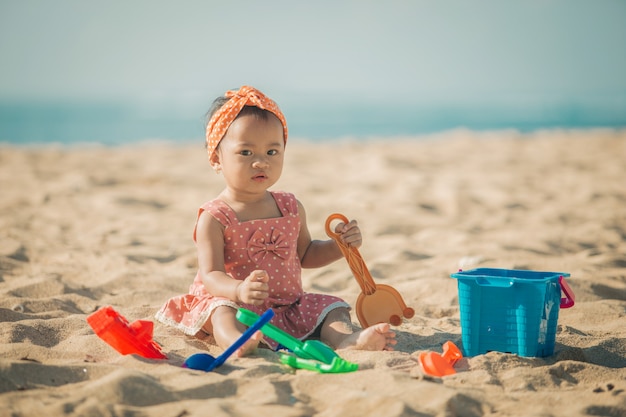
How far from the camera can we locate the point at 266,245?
2996 millimetres

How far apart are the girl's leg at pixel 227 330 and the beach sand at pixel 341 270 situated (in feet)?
0.20

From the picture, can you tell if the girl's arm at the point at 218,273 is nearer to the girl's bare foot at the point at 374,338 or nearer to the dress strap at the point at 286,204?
the dress strap at the point at 286,204

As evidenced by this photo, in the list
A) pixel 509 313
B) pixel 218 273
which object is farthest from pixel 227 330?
pixel 509 313

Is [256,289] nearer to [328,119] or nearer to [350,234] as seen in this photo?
[350,234]

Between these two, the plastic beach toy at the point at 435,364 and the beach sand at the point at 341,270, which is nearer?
the beach sand at the point at 341,270

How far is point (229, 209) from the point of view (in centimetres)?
299

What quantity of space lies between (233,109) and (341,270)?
1.70m

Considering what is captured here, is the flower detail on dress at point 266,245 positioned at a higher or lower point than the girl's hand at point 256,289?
higher

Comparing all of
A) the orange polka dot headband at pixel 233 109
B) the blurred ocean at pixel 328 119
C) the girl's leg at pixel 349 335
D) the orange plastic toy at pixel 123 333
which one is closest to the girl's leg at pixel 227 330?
the orange plastic toy at pixel 123 333

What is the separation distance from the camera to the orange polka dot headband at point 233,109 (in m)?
2.96

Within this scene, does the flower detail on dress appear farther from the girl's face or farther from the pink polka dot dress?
the girl's face

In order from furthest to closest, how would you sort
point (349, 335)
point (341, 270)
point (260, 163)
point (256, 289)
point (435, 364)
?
point (341, 270) → point (260, 163) → point (349, 335) → point (256, 289) → point (435, 364)

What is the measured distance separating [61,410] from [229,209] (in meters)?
1.24

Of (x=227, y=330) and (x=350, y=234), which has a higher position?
(x=350, y=234)
